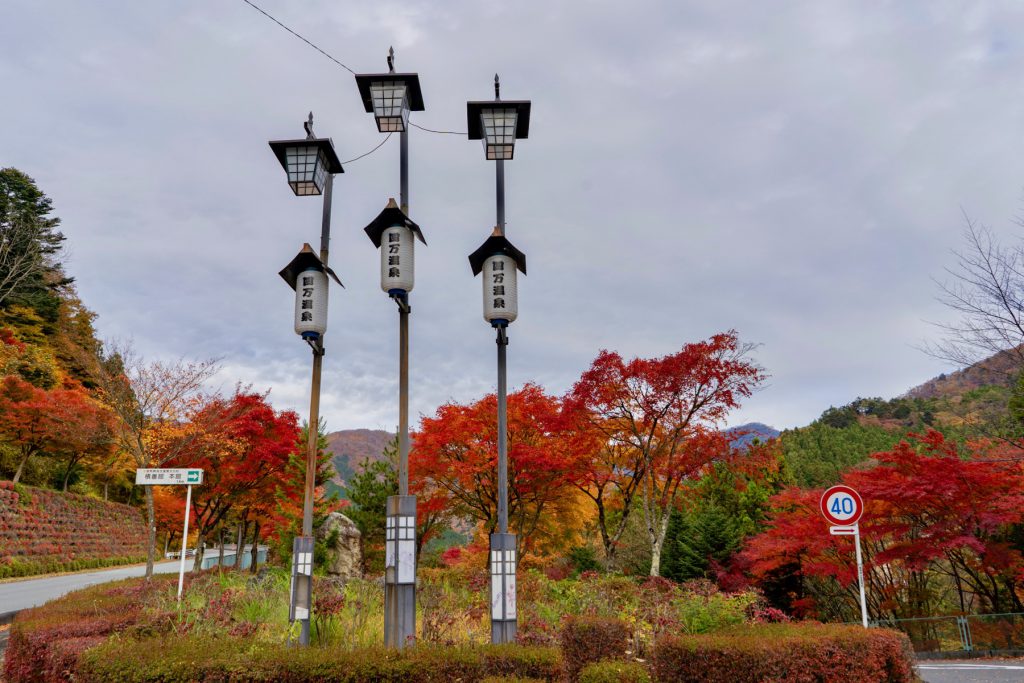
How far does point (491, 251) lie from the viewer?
860 centimetres

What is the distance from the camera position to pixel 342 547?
61.4ft

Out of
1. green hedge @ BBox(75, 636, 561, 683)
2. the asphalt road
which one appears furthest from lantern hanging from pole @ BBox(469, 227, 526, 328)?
the asphalt road

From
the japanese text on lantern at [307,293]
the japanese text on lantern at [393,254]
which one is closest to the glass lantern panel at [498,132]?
the japanese text on lantern at [393,254]

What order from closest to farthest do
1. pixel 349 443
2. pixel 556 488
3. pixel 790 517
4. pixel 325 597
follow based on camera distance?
pixel 325 597 → pixel 790 517 → pixel 556 488 → pixel 349 443

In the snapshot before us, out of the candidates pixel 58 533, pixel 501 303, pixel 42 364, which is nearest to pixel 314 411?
pixel 501 303

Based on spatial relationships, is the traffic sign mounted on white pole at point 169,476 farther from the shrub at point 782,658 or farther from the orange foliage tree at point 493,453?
the shrub at point 782,658

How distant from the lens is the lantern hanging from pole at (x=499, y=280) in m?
8.49

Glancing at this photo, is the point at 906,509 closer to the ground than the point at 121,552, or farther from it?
farther from it

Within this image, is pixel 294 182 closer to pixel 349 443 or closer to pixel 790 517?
pixel 790 517

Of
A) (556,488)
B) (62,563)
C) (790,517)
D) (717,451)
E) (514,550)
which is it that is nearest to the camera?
(514,550)

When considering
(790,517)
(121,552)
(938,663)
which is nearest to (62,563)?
(121,552)

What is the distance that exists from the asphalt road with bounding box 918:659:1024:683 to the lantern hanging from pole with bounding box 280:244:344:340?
10777 mm

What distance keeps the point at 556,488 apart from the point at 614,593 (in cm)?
891

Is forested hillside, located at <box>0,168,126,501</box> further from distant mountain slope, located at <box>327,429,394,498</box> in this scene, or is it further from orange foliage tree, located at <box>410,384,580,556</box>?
distant mountain slope, located at <box>327,429,394,498</box>
